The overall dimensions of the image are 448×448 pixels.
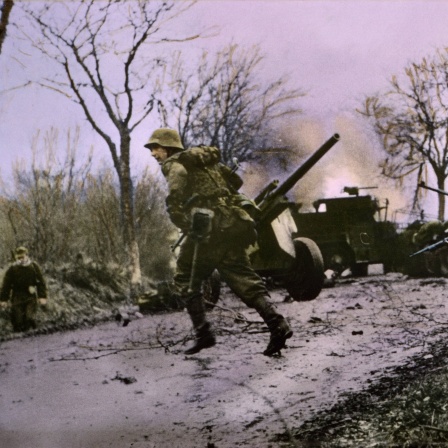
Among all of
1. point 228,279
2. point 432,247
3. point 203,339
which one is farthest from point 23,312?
point 432,247

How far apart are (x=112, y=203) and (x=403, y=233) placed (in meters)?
2.20

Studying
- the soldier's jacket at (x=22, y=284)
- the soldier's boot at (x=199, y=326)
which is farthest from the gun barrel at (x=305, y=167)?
the soldier's jacket at (x=22, y=284)

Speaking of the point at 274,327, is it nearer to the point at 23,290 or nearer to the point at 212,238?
the point at 212,238

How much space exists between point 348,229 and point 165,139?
5.28 feet

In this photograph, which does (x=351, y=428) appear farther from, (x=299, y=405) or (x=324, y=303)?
(x=324, y=303)

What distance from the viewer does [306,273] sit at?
13.1 ft

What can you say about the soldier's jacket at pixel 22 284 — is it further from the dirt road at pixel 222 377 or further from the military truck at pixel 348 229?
the military truck at pixel 348 229

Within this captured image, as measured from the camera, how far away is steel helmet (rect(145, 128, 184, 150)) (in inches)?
150

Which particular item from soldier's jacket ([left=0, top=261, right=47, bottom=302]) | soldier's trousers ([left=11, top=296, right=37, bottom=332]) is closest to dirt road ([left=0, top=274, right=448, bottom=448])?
soldier's jacket ([left=0, top=261, right=47, bottom=302])

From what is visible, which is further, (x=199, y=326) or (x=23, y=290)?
(x=23, y=290)

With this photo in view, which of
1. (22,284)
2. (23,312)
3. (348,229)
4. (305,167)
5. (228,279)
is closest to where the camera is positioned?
(228,279)

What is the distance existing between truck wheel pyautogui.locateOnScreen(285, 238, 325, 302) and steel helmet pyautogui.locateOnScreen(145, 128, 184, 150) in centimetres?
103

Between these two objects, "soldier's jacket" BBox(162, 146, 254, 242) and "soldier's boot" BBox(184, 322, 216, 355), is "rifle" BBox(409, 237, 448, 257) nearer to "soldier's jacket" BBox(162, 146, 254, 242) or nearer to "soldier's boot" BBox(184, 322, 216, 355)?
"soldier's jacket" BBox(162, 146, 254, 242)

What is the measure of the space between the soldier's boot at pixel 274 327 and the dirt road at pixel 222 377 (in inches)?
2.7
